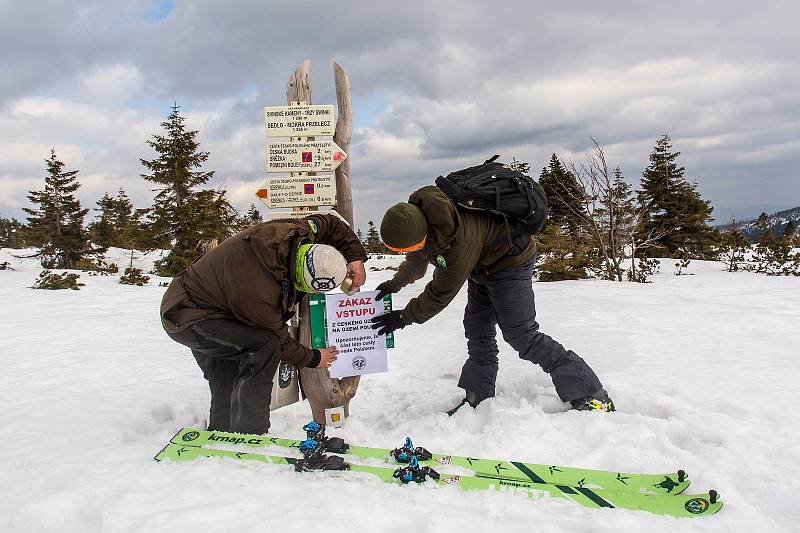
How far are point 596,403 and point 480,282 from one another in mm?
1356

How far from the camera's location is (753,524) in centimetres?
234

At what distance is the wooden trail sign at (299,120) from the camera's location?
4.61m

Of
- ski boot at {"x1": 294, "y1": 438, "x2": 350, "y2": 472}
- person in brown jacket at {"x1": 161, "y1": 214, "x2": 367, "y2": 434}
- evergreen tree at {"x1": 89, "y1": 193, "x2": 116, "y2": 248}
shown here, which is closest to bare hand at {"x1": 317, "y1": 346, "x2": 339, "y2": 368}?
person in brown jacket at {"x1": 161, "y1": 214, "x2": 367, "y2": 434}

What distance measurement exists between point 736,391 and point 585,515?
2715 millimetres

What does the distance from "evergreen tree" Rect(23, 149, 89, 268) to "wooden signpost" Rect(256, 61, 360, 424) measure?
25.4 metres

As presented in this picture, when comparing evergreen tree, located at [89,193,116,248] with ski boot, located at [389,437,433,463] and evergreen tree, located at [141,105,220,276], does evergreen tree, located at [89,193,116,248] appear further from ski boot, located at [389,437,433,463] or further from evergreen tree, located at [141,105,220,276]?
ski boot, located at [389,437,433,463]

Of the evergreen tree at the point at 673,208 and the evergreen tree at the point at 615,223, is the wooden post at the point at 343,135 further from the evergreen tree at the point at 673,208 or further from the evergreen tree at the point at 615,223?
the evergreen tree at the point at 673,208

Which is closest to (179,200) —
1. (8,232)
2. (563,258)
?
(563,258)

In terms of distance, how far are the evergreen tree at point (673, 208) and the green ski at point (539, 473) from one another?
80.0 ft

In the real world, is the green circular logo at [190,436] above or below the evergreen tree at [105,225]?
below

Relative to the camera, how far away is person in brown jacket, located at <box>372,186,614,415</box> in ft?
11.3

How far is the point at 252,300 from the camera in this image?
326cm

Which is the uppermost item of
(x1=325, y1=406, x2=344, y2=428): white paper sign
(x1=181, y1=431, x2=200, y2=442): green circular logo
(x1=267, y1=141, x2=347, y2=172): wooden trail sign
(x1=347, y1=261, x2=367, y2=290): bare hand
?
(x1=267, y1=141, x2=347, y2=172): wooden trail sign

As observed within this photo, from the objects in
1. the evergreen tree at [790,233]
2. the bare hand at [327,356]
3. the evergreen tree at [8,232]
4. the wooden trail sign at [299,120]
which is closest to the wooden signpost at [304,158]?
the wooden trail sign at [299,120]
